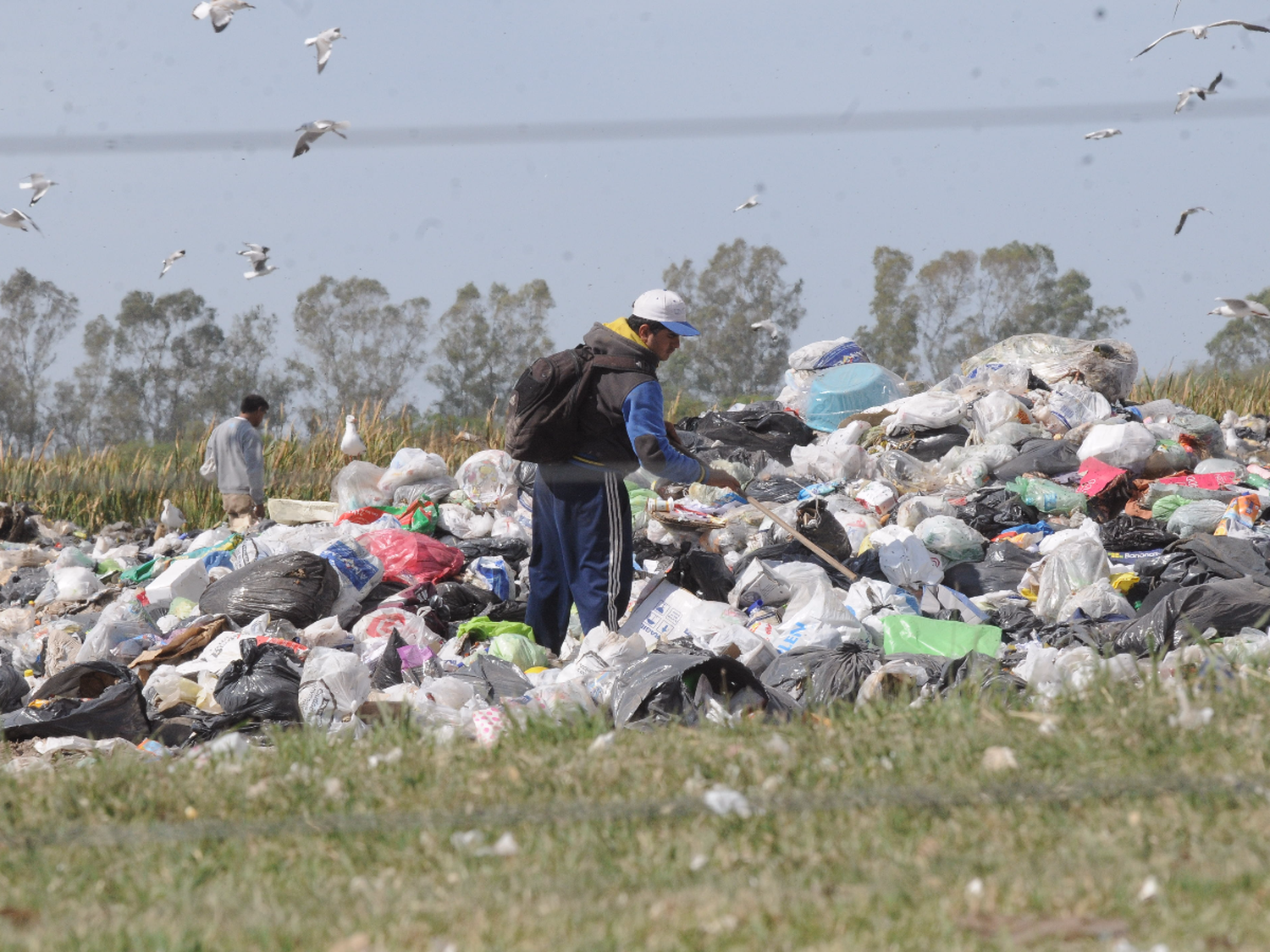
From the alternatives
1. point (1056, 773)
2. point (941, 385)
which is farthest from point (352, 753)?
point (941, 385)

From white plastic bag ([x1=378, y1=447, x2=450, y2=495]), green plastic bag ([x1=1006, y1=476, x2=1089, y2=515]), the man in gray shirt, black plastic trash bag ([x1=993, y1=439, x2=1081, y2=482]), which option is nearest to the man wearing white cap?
green plastic bag ([x1=1006, y1=476, x2=1089, y2=515])

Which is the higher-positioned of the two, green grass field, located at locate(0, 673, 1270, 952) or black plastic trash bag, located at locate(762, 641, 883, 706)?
green grass field, located at locate(0, 673, 1270, 952)

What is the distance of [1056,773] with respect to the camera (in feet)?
8.81

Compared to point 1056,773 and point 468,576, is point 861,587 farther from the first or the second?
point 1056,773

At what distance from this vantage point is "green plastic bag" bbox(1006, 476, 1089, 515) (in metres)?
7.40

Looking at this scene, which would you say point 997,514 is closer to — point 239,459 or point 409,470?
point 409,470

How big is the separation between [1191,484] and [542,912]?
260 inches

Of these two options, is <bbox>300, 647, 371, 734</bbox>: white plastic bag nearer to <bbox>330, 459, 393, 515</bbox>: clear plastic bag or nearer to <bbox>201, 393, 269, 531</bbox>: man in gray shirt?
<bbox>330, 459, 393, 515</bbox>: clear plastic bag

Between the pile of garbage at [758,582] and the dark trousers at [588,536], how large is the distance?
260 mm

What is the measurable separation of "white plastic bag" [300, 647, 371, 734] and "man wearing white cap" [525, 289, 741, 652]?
931 millimetres

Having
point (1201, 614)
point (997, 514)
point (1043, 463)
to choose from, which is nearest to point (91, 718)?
point (1201, 614)

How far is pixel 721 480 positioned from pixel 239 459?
5516 millimetres

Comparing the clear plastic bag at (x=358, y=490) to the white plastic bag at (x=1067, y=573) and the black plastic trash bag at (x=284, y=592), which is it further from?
the white plastic bag at (x=1067, y=573)

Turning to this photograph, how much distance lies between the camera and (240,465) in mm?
9609
